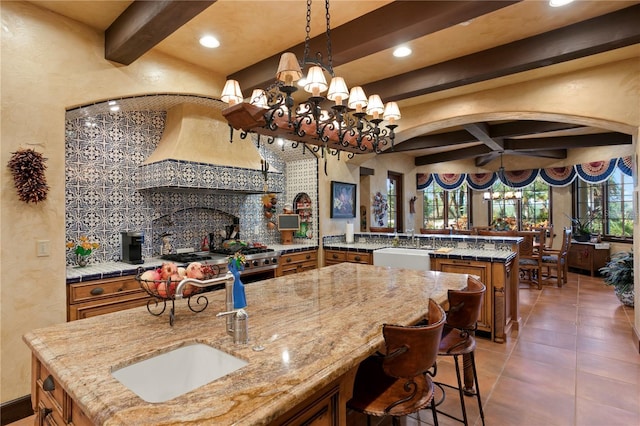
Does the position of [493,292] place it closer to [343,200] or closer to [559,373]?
[559,373]

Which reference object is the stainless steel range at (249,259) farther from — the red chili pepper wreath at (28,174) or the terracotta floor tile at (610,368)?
the terracotta floor tile at (610,368)

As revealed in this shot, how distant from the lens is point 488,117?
3.94m

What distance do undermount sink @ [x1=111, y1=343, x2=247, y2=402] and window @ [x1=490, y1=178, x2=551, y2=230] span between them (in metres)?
8.46

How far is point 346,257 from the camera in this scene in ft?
A: 15.2

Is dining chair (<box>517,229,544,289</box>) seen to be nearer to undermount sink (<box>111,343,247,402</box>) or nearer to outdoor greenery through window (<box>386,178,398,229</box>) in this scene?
outdoor greenery through window (<box>386,178,398,229</box>)

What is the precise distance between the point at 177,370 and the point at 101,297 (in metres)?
1.92

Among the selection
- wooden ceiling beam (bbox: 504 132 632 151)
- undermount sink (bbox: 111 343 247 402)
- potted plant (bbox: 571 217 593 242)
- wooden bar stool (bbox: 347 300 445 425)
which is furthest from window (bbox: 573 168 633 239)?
undermount sink (bbox: 111 343 247 402)

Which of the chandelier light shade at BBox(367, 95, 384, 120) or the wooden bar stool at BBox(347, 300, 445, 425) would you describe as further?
the chandelier light shade at BBox(367, 95, 384, 120)

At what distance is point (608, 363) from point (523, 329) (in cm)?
90

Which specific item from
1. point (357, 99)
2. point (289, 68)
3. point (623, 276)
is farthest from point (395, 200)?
point (289, 68)

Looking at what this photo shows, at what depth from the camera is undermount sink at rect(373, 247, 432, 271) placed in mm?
3752

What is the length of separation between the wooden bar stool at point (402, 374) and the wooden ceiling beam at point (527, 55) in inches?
99.0

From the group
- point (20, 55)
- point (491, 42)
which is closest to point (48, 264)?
point (20, 55)

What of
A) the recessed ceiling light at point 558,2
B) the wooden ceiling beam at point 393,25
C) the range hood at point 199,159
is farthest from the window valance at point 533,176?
the range hood at point 199,159
